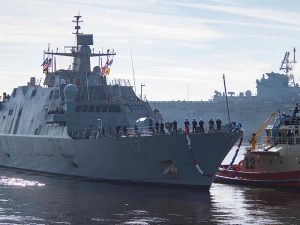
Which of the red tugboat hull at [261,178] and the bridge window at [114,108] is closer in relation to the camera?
the red tugboat hull at [261,178]

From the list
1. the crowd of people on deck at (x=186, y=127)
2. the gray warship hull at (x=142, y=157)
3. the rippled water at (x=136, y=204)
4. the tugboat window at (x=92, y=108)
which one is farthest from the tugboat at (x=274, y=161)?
the tugboat window at (x=92, y=108)

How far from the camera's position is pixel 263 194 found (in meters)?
39.2

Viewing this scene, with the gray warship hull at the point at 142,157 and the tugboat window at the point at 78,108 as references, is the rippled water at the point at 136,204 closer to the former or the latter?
the gray warship hull at the point at 142,157

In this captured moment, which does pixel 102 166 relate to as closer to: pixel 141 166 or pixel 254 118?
pixel 141 166

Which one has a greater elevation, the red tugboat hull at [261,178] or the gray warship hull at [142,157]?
the gray warship hull at [142,157]

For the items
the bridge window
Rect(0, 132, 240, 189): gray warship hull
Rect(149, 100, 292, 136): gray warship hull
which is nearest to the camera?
Rect(0, 132, 240, 189): gray warship hull

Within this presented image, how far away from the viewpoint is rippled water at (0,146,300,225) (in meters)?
29.0

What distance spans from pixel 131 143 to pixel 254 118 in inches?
6086

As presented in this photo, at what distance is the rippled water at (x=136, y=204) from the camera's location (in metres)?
29.0

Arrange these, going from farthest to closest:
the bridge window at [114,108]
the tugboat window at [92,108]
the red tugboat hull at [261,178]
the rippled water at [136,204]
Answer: the tugboat window at [92,108] < the bridge window at [114,108] < the red tugboat hull at [261,178] < the rippled water at [136,204]

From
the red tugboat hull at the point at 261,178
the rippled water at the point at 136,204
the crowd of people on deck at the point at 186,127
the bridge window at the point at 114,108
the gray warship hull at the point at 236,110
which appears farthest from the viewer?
the gray warship hull at the point at 236,110

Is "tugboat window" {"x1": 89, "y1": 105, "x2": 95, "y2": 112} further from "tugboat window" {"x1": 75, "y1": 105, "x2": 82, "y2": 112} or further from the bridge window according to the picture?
the bridge window

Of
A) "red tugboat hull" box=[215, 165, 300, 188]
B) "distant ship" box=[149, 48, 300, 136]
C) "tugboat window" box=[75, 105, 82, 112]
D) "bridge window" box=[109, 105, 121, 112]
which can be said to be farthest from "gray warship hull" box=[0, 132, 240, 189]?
"distant ship" box=[149, 48, 300, 136]

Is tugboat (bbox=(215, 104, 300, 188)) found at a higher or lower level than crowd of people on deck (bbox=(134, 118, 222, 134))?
lower
